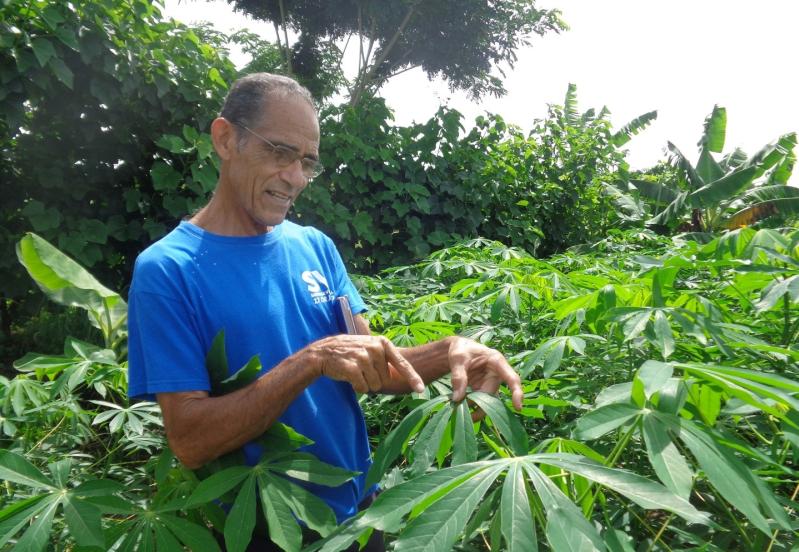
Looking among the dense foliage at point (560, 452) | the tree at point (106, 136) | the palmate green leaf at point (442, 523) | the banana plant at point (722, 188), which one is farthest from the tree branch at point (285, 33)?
the palmate green leaf at point (442, 523)

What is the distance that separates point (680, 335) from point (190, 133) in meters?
3.39

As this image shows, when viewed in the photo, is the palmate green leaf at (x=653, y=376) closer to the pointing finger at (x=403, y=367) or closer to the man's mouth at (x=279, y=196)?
the pointing finger at (x=403, y=367)

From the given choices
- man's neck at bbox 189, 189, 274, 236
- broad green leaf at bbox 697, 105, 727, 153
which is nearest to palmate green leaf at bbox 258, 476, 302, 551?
man's neck at bbox 189, 189, 274, 236

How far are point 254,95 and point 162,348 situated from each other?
23.7 inches

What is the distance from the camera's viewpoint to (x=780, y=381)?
82 cm

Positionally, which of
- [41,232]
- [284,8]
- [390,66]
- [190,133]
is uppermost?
[284,8]

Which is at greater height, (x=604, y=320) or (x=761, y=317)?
(x=604, y=320)

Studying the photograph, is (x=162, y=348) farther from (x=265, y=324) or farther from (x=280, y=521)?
(x=280, y=521)

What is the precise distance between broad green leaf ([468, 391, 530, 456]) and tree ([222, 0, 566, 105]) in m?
14.5

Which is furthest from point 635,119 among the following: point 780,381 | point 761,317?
point 780,381

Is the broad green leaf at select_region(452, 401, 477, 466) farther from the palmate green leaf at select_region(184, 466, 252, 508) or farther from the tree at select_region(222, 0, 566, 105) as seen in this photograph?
the tree at select_region(222, 0, 566, 105)

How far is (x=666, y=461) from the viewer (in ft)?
2.50

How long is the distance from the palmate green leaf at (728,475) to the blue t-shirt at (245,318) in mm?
650

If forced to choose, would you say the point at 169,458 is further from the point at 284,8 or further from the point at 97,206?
the point at 284,8
